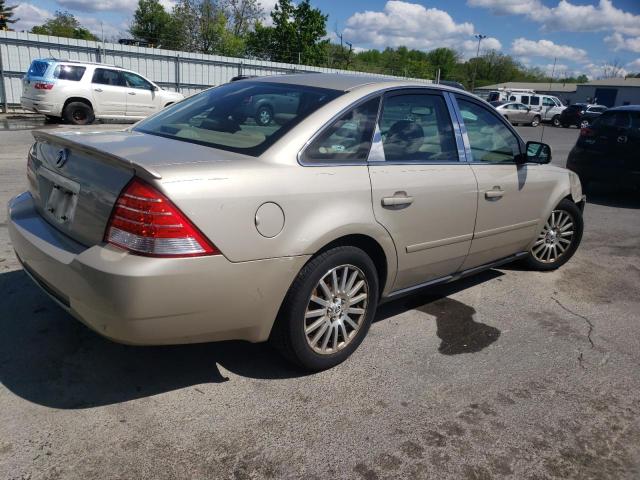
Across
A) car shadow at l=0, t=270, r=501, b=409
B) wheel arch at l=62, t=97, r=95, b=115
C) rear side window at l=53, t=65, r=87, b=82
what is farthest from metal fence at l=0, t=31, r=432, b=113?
car shadow at l=0, t=270, r=501, b=409

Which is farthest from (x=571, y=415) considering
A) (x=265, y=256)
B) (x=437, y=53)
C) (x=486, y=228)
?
(x=437, y=53)

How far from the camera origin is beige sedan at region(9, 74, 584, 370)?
245 cm

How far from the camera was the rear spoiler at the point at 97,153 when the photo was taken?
2415mm

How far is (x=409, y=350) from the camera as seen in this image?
3535mm

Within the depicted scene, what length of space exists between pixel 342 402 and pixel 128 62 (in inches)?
845

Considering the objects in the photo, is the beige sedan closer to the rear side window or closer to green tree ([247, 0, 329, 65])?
the rear side window

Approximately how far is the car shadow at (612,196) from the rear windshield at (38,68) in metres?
13.8

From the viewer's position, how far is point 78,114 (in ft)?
50.6

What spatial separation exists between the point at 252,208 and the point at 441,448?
4.74ft

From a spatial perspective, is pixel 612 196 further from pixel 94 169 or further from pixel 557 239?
pixel 94 169

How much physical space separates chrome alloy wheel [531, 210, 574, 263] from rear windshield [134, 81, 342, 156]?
9.07ft

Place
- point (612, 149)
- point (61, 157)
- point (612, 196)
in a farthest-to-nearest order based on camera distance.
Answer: point (612, 196) < point (612, 149) < point (61, 157)

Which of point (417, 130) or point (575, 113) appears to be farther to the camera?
point (575, 113)

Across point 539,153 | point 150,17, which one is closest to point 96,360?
point 539,153
